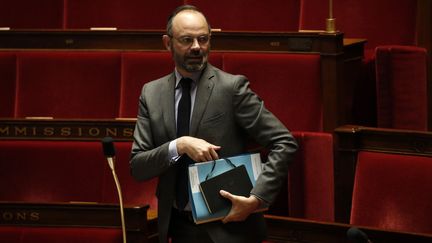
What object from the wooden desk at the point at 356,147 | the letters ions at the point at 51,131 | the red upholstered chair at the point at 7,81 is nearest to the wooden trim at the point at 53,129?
the letters ions at the point at 51,131

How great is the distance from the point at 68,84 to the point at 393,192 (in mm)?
406

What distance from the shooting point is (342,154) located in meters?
0.74

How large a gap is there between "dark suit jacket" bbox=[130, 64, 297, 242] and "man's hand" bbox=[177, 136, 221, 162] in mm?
17

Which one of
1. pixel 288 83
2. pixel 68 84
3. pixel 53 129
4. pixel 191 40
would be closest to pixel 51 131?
pixel 53 129

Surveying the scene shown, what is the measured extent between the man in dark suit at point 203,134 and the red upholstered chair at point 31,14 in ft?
1.97

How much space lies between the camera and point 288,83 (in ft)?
2.86

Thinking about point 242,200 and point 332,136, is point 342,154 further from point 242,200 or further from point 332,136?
point 242,200

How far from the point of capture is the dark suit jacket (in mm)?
521

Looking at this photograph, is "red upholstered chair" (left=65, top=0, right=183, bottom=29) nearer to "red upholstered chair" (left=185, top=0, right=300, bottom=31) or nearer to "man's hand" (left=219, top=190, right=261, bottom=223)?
"red upholstered chair" (left=185, top=0, right=300, bottom=31)

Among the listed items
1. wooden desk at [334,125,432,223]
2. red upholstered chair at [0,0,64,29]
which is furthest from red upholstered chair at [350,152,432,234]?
red upholstered chair at [0,0,64,29]

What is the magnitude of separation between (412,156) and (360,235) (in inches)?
13.3

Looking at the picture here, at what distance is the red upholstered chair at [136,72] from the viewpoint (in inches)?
35.9

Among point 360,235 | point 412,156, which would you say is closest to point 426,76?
point 412,156

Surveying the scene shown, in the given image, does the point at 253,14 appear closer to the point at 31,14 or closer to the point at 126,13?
the point at 126,13
